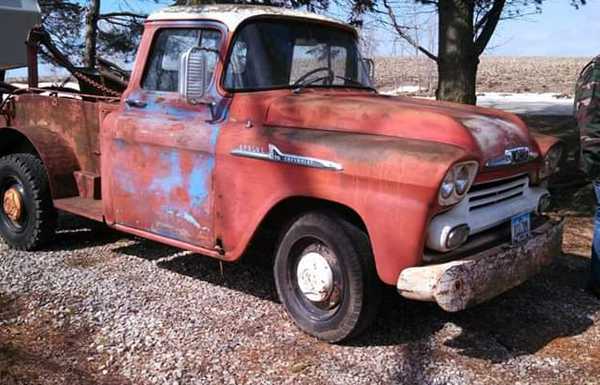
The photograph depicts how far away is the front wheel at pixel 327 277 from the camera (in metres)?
Answer: 4.11

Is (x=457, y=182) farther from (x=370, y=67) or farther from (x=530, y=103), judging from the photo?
(x=530, y=103)

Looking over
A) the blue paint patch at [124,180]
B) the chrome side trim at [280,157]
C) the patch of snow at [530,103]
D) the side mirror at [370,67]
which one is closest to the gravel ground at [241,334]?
the blue paint patch at [124,180]

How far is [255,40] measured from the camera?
15.9 feet

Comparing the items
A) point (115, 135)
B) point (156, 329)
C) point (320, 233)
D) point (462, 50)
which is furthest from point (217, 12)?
point (462, 50)


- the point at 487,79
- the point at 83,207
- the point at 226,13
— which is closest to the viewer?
the point at 226,13

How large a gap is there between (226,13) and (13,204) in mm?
2854

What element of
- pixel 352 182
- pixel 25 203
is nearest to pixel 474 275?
pixel 352 182

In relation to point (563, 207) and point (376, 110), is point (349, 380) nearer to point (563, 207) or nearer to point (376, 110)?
point (376, 110)

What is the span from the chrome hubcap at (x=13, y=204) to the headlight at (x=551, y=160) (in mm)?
4379

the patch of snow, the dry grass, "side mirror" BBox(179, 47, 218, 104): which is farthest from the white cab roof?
the dry grass

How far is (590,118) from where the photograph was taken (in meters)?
4.96

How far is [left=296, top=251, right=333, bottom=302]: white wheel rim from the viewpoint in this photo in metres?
4.29

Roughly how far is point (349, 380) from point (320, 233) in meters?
0.87

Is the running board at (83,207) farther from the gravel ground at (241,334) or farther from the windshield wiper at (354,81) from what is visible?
the windshield wiper at (354,81)
